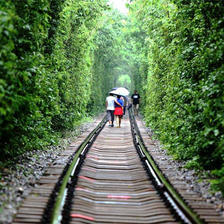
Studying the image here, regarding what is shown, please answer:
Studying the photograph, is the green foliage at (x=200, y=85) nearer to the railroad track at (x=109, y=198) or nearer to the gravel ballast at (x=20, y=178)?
the railroad track at (x=109, y=198)

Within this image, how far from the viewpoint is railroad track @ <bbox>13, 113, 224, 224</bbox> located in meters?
4.91

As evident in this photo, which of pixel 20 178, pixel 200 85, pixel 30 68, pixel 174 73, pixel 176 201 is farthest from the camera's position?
pixel 174 73

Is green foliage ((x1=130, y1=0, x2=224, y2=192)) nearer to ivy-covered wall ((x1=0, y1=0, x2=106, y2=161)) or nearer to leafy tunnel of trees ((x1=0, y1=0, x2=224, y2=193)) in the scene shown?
leafy tunnel of trees ((x1=0, y1=0, x2=224, y2=193))

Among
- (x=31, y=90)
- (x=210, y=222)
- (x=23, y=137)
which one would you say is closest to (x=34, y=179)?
(x=23, y=137)

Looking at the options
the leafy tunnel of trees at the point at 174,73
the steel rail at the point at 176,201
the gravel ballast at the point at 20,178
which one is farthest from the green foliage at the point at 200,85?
the gravel ballast at the point at 20,178

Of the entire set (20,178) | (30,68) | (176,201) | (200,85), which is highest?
(30,68)

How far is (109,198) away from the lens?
6074mm

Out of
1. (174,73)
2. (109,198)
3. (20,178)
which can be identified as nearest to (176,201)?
(109,198)

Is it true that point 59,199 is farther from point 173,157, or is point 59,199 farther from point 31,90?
point 173,157

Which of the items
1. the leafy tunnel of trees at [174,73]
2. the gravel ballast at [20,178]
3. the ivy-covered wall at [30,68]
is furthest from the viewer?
the leafy tunnel of trees at [174,73]

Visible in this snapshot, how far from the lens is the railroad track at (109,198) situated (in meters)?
4.91

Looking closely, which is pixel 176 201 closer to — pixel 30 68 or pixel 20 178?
pixel 20 178

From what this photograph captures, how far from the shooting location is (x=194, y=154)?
29.0 feet

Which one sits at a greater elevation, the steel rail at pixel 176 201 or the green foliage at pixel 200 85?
the green foliage at pixel 200 85
